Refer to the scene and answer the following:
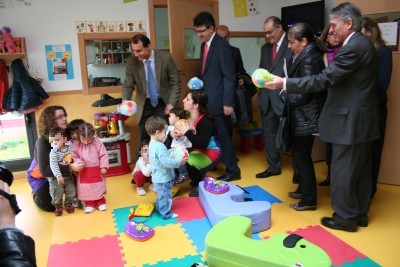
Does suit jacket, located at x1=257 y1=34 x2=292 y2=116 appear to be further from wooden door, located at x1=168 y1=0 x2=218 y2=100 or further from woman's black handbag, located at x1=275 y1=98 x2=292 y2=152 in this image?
wooden door, located at x1=168 y1=0 x2=218 y2=100

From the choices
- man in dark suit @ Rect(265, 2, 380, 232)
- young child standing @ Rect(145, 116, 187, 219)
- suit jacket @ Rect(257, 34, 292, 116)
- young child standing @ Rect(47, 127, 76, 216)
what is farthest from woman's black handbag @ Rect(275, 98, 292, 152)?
young child standing @ Rect(47, 127, 76, 216)

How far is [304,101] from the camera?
258cm

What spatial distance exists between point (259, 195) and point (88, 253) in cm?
157

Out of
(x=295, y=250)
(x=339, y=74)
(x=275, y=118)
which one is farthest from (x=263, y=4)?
(x=295, y=250)

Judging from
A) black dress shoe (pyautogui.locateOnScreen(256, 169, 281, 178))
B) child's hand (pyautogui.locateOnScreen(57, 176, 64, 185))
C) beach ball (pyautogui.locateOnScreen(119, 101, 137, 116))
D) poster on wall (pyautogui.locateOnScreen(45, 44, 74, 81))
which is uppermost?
poster on wall (pyautogui.locateOnScreen(45, 44, 74, 81))

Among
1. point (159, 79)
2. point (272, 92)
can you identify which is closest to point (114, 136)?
point (159, 79)

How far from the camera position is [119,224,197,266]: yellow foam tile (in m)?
2.29

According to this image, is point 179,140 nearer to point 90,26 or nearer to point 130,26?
point 130,26

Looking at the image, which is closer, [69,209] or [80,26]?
[69,209]

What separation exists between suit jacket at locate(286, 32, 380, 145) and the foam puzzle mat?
2.37 ft

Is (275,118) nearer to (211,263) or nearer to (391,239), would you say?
(391,239)

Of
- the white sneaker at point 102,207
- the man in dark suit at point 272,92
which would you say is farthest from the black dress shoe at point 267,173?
the white sneaker at point 102,207

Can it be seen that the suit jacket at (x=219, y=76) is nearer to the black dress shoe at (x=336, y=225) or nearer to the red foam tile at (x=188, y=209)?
the red foam tile at (x=188, y=209)

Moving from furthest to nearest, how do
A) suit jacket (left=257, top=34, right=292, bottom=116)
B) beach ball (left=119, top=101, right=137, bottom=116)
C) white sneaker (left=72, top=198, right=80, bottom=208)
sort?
beach ball (left=119, top=101, right=137, bottom=116), suit jacket (left=257, top=34, right=292, bottom=116), white sneaker (left=72, top=198, right=80, bottom=208)
